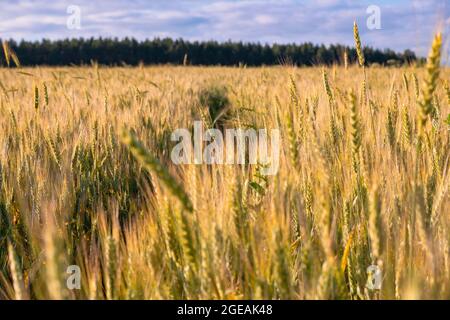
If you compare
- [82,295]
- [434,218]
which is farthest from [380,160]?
[82,295]

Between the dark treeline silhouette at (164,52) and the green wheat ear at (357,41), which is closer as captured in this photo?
the green wheat ear at (357,41)

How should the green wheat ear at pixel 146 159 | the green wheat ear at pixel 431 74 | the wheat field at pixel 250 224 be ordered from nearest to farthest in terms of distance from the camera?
the green wheat ear at pixel 146 159, the wheat field at pixel 250 224, the green wheat ear at pixel 431 74

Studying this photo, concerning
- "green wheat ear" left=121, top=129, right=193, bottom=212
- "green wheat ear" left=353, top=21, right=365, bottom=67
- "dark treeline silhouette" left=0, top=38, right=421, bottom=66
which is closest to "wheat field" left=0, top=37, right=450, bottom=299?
"green wheat ear" left=121, top=129, right=193, bottom=212

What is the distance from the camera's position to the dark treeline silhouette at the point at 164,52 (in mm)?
40906

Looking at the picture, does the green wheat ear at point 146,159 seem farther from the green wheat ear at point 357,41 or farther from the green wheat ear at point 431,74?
the green wheat ear at point 357,41

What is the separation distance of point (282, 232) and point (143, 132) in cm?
208

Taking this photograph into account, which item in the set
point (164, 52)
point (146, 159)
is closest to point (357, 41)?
point (146, 159)

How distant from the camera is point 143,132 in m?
3.16

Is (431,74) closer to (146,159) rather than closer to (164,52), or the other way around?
(146,159)

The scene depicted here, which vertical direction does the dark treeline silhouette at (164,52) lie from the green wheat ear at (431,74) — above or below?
above

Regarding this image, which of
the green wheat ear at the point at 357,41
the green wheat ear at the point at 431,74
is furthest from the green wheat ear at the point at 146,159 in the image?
the green wheat ear at the point at 357,41

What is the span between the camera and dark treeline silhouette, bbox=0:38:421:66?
40.9 meters

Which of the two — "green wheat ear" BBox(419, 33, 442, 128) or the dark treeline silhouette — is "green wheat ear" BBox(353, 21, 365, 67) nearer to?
"green wheat ear" BBox(419, 33, 442, 128)

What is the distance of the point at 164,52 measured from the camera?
4434cm
